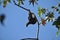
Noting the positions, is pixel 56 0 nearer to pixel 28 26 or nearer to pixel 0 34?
pixel 28 26

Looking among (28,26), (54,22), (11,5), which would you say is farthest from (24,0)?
(54,22)

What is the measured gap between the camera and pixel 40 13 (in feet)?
6.01

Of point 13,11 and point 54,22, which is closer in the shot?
point 54,22

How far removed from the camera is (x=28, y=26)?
6.05ft

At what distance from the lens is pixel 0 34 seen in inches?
73.7

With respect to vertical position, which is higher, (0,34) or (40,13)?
(40,13)

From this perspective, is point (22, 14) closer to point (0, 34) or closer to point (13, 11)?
point (13, 11)

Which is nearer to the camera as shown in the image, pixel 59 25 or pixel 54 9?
pixel 59 25

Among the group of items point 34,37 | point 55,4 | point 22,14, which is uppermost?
point 55,4

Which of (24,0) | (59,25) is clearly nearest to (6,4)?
(24,0)

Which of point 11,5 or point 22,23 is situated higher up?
point 11,5

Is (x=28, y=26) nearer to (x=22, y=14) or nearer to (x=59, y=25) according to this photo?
(x=22, y=14)

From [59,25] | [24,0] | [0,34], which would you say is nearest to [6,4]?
[24,0]

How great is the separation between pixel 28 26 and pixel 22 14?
163 mm
